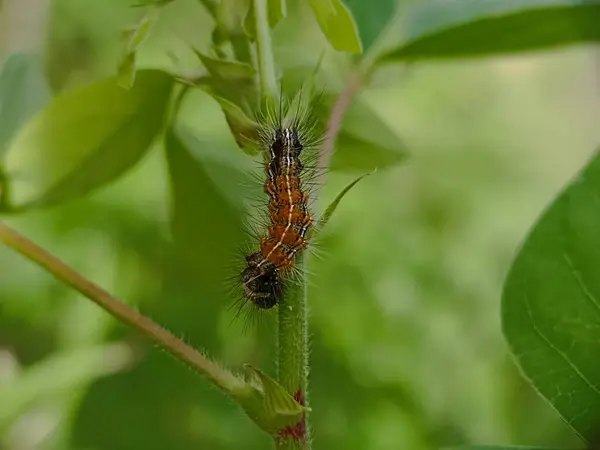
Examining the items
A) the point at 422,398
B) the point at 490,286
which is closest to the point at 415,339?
the point at 422,398

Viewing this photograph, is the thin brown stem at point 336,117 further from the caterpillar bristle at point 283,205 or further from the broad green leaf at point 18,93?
the broad green leaf at point 18,93

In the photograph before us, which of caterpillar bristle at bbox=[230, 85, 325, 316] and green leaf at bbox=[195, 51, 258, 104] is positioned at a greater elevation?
green leaf at bbox=[195, 51, 258, 104]

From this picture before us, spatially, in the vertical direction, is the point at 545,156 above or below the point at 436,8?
below

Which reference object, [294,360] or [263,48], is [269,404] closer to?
[294,360]

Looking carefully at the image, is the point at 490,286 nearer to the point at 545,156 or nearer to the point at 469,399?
the point at 469,399

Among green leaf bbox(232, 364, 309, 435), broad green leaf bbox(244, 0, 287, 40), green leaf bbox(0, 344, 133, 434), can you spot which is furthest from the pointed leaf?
green leaf bbox(0, 344, 133, 434)

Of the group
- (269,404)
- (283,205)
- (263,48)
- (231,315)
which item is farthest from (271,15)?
(231,315)

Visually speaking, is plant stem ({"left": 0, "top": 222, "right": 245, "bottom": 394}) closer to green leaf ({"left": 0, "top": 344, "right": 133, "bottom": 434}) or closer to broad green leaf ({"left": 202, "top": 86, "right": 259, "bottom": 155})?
broad green leaf ({"left": 202, "top": 86, "right": 259, "bottom": 155})

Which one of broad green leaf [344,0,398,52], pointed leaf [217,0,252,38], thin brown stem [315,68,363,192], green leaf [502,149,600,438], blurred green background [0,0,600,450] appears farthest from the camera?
blurred green background [0,0,600,450]
